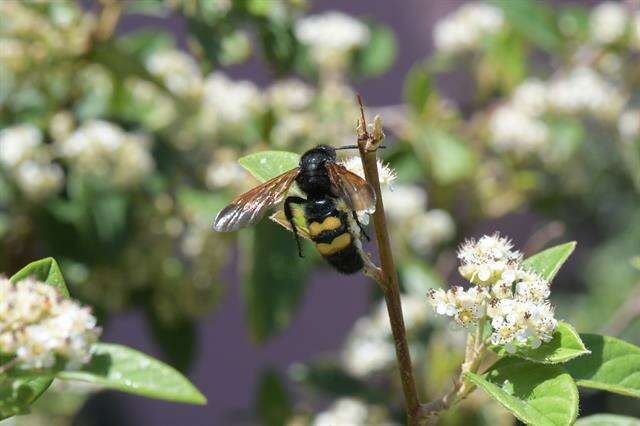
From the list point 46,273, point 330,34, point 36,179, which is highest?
point 330,34

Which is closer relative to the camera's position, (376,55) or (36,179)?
(36,179)

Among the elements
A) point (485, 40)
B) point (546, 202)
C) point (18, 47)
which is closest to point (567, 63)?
point (485, 40)

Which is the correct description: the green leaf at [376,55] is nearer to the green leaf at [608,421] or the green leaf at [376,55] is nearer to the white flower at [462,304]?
the green leaf at [608,421]

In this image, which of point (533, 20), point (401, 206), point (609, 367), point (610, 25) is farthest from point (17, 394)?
point (610, 25)

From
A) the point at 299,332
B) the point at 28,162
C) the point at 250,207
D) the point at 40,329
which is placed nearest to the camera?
the point at 40,329

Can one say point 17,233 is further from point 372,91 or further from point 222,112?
point 372,91

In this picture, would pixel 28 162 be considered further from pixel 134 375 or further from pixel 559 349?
pixel 559 349

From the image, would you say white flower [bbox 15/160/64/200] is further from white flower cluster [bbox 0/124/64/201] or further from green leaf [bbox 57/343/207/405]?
green leaf [bbox 57/343/207/405]

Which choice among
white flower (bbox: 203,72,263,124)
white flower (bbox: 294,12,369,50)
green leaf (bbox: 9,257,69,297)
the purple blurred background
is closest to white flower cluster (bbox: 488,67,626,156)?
white flower (bbox: 294,12,369,50)
